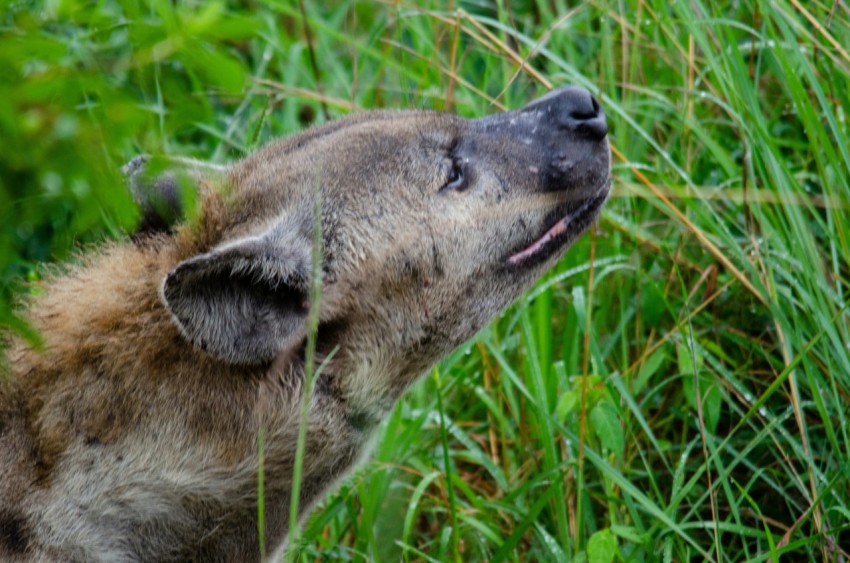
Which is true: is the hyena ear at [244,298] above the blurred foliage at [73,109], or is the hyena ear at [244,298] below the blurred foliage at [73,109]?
below

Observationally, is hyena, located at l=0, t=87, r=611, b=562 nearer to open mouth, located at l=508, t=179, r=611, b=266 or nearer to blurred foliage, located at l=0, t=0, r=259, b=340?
open mouth, located at l=508, t=179, r=611, b=266

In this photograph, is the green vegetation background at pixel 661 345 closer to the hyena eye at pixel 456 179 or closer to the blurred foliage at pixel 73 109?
the hyena eye at pixel 456 179

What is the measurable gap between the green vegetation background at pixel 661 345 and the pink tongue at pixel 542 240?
0.40 metres

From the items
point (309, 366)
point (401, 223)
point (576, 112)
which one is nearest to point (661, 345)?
point (576, 112)

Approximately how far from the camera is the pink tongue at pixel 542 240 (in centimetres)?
300

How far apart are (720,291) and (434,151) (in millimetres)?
1025

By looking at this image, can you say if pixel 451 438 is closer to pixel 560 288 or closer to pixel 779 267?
pixel 560 288

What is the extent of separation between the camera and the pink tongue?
9.85 feet

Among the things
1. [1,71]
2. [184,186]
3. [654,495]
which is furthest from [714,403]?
[1,71]

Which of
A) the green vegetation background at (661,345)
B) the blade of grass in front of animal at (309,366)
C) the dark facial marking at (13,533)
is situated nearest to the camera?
the blade of grass in front of animal at (309,366)

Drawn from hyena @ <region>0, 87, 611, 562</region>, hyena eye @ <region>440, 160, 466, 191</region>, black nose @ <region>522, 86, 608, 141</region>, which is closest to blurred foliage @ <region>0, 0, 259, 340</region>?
hyena @ <region>0, 87, 611, 562</region>

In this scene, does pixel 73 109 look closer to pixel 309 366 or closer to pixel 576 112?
pixel 309 366

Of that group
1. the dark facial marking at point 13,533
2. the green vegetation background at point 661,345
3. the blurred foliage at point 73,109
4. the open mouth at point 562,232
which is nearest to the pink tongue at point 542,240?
the open mouth at point 562,232

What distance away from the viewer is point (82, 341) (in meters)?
2.70
